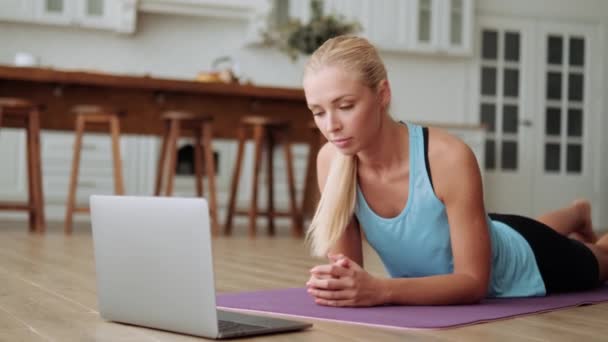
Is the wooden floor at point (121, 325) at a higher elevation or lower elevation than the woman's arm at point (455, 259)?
lower

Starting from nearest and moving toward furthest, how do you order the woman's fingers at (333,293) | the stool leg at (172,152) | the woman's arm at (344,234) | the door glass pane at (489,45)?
the woman's fingers at (333,293), the woman's arm at (344,234), the stool leg at (172,152), the door glass pane at (489,45)

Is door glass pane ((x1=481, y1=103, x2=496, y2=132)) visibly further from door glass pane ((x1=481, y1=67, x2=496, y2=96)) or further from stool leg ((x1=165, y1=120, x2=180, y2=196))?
stool leg ((x1=165, y1=120, x2=180, y2=196))

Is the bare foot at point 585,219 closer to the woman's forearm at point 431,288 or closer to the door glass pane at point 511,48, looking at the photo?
the woman's forearm at point 431,288

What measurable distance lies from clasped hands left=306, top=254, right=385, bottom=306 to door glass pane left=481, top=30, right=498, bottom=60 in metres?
7.24

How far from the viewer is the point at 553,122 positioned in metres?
9.13

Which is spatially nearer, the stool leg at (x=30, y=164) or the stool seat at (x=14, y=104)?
the stool seat at (x=14, y=104)

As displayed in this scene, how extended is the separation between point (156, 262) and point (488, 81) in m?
7.68

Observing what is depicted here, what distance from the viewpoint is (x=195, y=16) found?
26.6ft

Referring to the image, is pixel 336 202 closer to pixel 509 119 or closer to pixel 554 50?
pixel 509 119

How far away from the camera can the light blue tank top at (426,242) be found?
206cm

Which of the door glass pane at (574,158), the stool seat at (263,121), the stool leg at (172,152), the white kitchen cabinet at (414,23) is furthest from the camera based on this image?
the door glass pane at (574,158)

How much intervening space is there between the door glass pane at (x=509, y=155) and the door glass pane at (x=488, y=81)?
20.8 inches

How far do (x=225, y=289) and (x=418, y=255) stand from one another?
26.5 inches

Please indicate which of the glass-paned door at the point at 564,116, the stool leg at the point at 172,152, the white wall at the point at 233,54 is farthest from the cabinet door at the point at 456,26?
the stool leg at the point at 172,152
